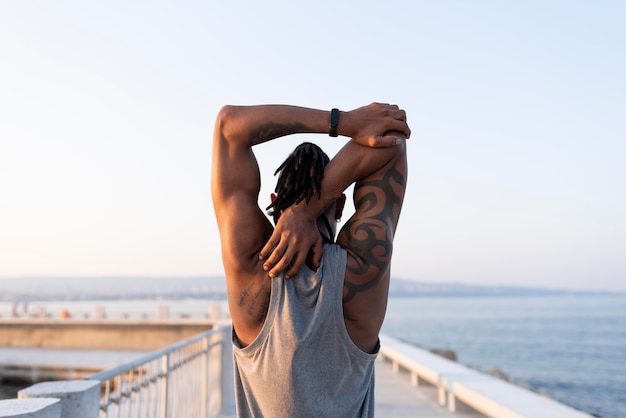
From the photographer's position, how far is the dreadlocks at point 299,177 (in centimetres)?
217

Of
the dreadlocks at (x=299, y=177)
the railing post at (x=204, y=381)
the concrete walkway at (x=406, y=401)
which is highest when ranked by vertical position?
the dreadlocks at (x=299, y=177)

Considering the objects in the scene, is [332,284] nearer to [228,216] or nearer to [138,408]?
[228,216]

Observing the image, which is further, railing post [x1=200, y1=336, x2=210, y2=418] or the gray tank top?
railing post [x1=200, y1=336, x2=210, y2=418]

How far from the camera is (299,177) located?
2.19 m

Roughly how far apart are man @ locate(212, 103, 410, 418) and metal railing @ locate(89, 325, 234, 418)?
171cm

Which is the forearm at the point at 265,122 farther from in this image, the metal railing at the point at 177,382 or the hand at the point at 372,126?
the metal railing at the point at 177,382

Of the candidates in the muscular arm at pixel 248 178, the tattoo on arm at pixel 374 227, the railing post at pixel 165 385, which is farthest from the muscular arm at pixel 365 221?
the railing post at pixel 165 385

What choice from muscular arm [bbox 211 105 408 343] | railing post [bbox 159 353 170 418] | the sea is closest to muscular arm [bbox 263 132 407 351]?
muscular arm [bbox 211 105 408 343]

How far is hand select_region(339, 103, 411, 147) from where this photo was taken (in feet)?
7.02

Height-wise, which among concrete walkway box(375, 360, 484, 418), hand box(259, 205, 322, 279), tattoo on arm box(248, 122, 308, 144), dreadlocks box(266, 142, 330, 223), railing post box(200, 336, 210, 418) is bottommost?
concrete walkway box(375, 360, 484, 418)

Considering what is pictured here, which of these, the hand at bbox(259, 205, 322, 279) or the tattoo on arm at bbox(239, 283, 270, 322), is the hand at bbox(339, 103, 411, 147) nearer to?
the hand at bbox(259, 205, 322, 279)

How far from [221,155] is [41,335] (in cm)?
2114

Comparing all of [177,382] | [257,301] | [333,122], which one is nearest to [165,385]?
[177,382]

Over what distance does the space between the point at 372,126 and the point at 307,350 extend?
34.6 inches
